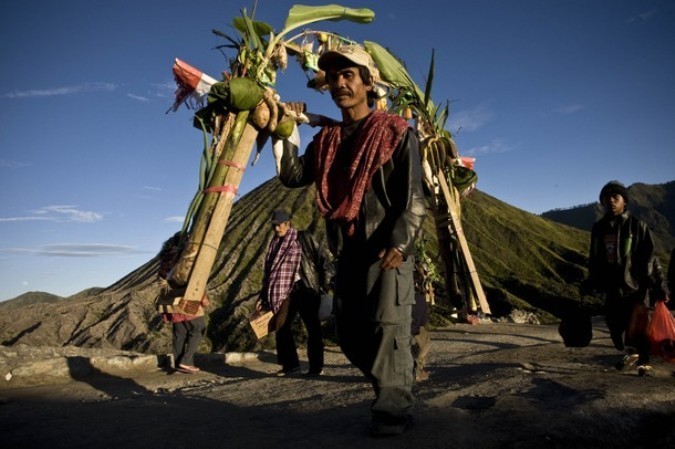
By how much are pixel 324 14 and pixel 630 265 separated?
4061 mm

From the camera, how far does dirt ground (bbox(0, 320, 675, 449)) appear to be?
2.25 meters

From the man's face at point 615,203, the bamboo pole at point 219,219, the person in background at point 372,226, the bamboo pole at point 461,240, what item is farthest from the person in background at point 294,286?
the man's face at point 615,203

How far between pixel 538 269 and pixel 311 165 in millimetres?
26561

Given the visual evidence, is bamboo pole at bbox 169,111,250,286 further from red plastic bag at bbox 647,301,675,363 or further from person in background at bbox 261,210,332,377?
red plastic bag at bbox 647,301,675,363

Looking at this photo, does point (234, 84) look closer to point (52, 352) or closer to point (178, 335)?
point (178, 335)

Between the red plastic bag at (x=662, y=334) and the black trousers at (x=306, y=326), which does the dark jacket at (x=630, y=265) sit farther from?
the black trousers at (x=306, y=326)

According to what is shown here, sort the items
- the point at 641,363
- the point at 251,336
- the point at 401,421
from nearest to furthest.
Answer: the point at 401,421 → the point at 641,363 → the point at 251,336

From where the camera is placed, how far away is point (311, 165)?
319 centimetres

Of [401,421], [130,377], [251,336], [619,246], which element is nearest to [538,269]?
[251,336]

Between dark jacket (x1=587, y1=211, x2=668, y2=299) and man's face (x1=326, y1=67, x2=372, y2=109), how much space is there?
11.8 feet

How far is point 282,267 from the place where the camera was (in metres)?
5.61

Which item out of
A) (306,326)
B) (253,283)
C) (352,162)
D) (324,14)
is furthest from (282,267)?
(253,283)

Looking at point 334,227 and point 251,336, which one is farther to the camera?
point 251,336

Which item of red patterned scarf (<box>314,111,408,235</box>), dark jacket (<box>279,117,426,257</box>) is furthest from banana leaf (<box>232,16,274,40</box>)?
dark jacket (<box>279,117,426,257</box>)
